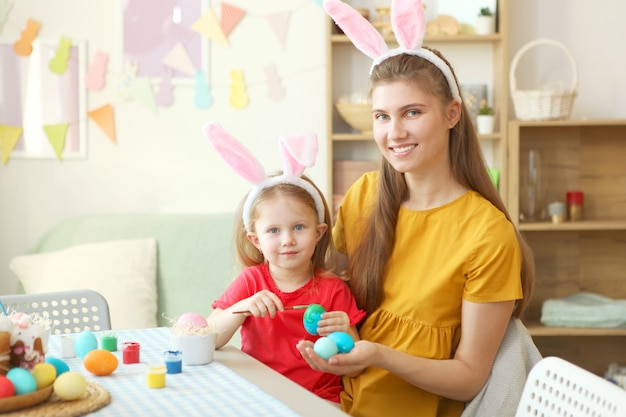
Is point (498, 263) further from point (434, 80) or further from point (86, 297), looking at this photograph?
point (86, 297)

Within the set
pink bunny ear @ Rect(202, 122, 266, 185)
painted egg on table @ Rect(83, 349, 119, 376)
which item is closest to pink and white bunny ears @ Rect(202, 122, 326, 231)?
pink bunny ear @ Rect(202, 122, 266, 185)

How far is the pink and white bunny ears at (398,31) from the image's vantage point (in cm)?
186

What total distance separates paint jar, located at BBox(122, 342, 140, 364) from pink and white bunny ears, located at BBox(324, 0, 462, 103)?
2.59 feet

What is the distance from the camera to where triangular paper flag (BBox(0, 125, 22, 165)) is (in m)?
3.50

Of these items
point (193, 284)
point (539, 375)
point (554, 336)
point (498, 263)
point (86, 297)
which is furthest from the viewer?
point (554, 336)

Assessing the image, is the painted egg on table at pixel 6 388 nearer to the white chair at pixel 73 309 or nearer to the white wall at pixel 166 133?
the white chair at pixel 73 309

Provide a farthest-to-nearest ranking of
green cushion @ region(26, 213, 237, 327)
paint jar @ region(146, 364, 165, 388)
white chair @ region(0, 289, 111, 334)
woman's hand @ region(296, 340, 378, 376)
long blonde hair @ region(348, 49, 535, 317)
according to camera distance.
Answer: green cushion @ region(26, 213, 237, 327) → white chair @ region(0, 289, 111, 334) → long blonde hair @ region(348, 49, 535, 317) → woman's hand @ region(296, 340, 378, 376) → paint jar @ region(146, 364, 165, 388)

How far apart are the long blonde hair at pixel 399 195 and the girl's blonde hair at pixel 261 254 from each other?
0.21ft

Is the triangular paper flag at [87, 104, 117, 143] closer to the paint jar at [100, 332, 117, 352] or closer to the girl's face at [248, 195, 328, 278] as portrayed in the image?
Answer: the girl's face at [248, 195, 328, 278]

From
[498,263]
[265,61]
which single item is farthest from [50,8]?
[498,263]

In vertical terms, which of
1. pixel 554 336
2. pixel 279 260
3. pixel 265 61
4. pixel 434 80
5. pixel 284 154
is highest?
pixel 265 61

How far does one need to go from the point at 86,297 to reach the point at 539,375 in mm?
1169

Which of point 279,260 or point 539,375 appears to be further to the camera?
point 279,260

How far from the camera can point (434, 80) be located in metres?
1.88
